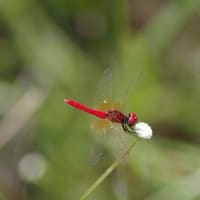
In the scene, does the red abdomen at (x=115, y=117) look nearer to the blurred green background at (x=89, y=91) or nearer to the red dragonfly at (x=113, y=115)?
the red dragonfly at (x=113, y=115)

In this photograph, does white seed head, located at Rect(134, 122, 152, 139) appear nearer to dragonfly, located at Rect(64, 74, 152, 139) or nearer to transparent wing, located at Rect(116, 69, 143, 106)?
dragonfly, located at Rect(64, 74, 152, 139)

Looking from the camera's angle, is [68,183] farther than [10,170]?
No

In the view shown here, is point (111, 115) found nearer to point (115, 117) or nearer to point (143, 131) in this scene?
point (115, 117)

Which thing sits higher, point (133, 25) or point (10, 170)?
point (133, 25)

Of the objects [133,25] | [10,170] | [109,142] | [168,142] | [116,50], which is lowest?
[10,170]

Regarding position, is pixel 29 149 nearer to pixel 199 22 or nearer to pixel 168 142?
pixel 168 142

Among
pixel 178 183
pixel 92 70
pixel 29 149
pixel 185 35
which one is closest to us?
pixel 178 183

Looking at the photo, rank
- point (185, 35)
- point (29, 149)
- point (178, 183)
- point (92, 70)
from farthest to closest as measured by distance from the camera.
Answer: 1. point (185, 35)
2. point (92, 70)
3. point (29, 149)
4. point (178, 183)

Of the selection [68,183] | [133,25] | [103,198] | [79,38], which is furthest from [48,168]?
[133,25]
